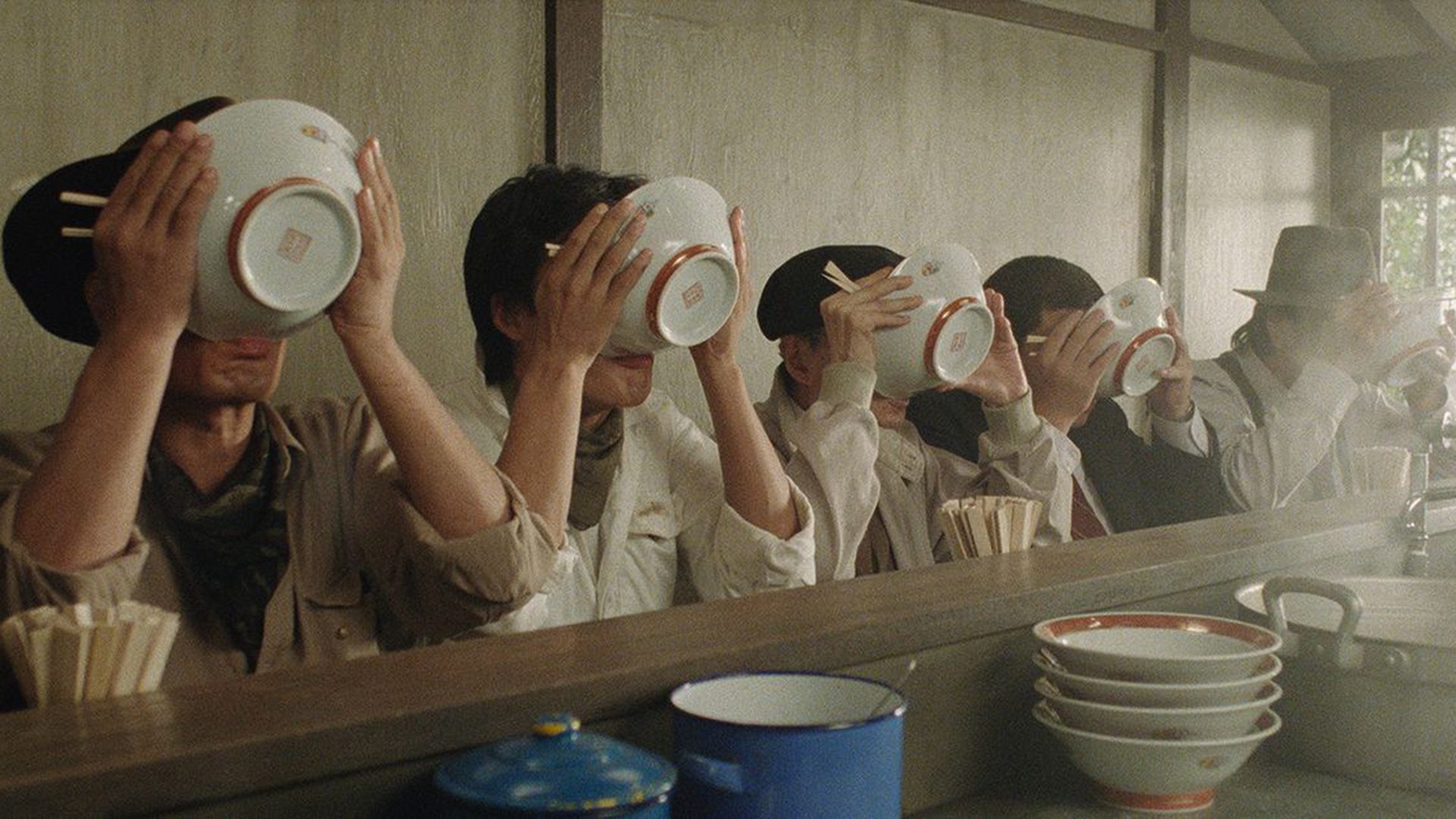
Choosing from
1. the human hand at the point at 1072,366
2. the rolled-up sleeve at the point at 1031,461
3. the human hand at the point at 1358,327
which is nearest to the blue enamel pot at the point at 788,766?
the rolled-up sleeve at the point at 1031,461

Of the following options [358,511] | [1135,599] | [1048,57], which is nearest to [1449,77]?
[1048,57]

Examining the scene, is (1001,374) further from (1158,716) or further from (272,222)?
(272,222)

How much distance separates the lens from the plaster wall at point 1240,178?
17.7 feet

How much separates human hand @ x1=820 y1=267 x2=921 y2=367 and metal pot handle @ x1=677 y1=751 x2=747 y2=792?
1391 millimetres

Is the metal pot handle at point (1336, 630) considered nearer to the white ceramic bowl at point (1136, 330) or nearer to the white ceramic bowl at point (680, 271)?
the white ceramic bowl at point (680, 271)

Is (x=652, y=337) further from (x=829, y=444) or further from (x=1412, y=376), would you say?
(x=1412, y=376)

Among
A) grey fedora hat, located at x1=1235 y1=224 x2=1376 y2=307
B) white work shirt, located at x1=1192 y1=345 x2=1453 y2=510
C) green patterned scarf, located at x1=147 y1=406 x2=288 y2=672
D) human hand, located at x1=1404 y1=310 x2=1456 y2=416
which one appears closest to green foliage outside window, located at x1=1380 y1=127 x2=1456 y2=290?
human hand, located at x1=1404 y1=310 x2=1456 y2=416

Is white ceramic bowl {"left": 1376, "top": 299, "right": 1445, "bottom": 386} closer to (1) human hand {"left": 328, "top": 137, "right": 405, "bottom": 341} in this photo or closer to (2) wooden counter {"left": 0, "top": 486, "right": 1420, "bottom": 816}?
(2) wooden counter {"left": 0, "top": 486, "right": 1420, "bottom": 816}

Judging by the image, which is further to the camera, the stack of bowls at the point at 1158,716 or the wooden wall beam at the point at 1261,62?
the wooden wall beam at the point at 1261,62

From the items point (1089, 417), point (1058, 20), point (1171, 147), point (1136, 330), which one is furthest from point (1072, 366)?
point (1171, 147)

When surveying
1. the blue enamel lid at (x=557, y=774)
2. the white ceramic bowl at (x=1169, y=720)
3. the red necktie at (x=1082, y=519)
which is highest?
the blue enamel lid at (x=557, y=774)

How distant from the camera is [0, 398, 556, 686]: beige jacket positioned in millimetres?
1650

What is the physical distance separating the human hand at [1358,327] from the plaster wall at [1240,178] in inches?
59.1

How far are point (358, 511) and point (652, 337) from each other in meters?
0.44
